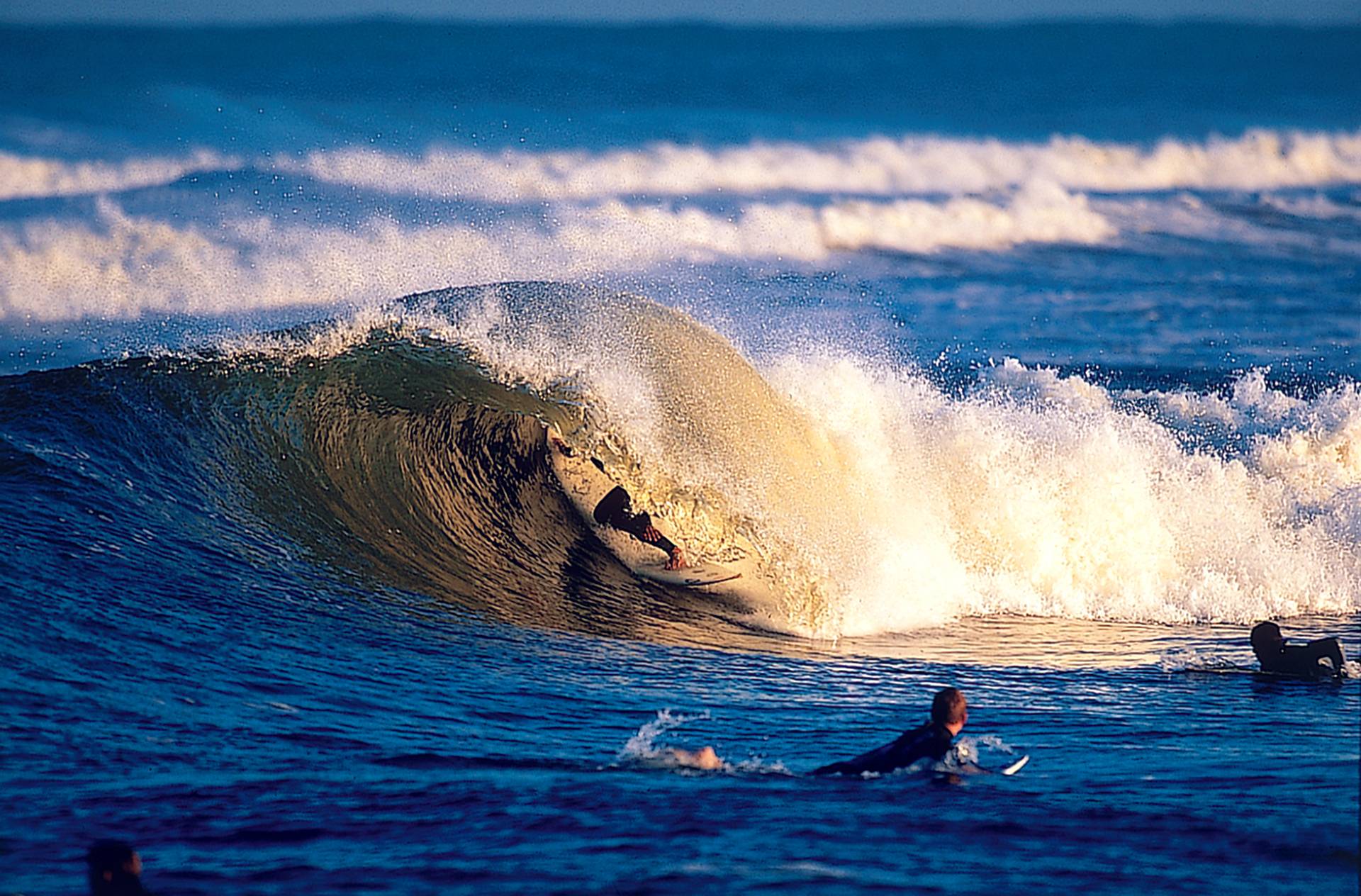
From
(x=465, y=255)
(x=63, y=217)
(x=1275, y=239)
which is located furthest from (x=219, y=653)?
(x=1275, y=239)

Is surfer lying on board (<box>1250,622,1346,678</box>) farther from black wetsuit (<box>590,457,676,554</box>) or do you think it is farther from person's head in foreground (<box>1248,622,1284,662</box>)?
black wetsuit (<box>590,457,676,554</box>)

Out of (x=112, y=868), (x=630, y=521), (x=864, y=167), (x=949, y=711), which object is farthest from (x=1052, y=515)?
(x=864, y=167)

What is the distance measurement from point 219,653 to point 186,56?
53968 millimetres

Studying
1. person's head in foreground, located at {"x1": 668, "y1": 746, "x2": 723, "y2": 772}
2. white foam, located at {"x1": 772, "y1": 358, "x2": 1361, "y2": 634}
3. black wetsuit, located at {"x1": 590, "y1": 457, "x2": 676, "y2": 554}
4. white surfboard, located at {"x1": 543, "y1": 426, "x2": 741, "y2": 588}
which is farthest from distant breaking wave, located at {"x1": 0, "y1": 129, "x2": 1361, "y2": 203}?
person's head in foreground, located at {"x1": 668, "y1": 746, "x2": 723, "y2": 772}

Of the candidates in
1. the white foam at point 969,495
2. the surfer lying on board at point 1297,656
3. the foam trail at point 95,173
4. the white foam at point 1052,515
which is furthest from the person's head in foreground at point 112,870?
the foam trail at point 95,173

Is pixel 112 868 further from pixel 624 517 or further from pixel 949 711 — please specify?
pixel 624 517

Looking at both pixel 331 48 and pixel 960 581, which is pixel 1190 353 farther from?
pixel 331 48

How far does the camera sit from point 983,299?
1330 inches

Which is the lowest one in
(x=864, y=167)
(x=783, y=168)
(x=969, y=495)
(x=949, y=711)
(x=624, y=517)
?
(x=949, y=711)

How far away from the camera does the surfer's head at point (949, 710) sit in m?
6.35

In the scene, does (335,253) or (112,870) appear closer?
(112,870)

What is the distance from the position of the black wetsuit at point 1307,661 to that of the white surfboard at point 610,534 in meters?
3.39

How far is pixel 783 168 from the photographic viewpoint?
147 ft

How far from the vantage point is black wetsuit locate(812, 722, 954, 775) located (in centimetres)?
625
